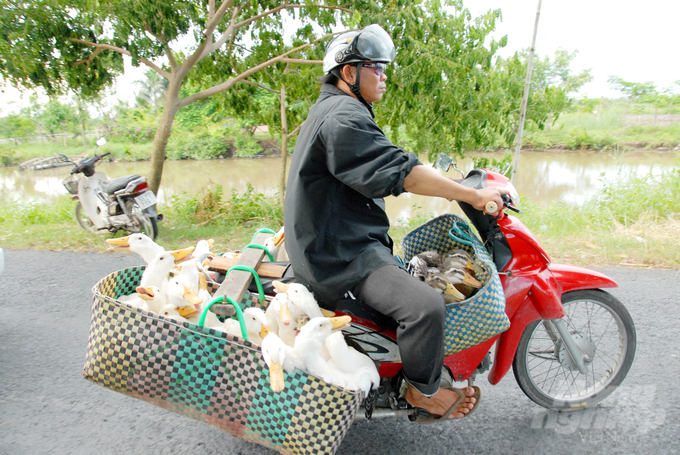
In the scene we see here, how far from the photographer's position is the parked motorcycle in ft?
17.7

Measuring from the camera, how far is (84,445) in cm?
212

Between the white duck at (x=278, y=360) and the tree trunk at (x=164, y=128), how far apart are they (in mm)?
5352

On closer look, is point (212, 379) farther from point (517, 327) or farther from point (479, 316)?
point (517, 327)

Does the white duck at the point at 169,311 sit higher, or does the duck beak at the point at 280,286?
the duck beak at the point at 280,286

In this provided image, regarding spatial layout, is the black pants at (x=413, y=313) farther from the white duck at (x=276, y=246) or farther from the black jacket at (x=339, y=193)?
the white duck at (x=276, y=246)

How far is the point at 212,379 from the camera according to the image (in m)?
1.63

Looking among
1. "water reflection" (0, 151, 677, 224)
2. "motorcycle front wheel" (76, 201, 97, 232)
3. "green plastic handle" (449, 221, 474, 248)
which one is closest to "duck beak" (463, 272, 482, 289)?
"green plastic handle" (449, 221, 474, 248)

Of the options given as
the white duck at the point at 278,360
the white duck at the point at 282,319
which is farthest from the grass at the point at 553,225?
the white duck at the point at 278,360

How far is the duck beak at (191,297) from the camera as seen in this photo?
5.66 ft

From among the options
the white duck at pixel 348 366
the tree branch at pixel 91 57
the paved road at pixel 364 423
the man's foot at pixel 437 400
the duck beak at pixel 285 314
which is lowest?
the paved road at pixel 364 423

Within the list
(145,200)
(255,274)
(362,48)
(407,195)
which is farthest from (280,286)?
(407,195)

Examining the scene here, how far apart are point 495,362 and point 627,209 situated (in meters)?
4.93

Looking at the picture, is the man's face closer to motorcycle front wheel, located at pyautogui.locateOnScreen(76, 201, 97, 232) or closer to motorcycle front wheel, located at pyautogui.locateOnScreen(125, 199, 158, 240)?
motorcycle front wheel, located at pyautogui.locateOnScreen(125, 199, 158, 240)

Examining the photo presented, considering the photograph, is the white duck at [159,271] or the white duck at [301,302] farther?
the white duck at [159,271]
